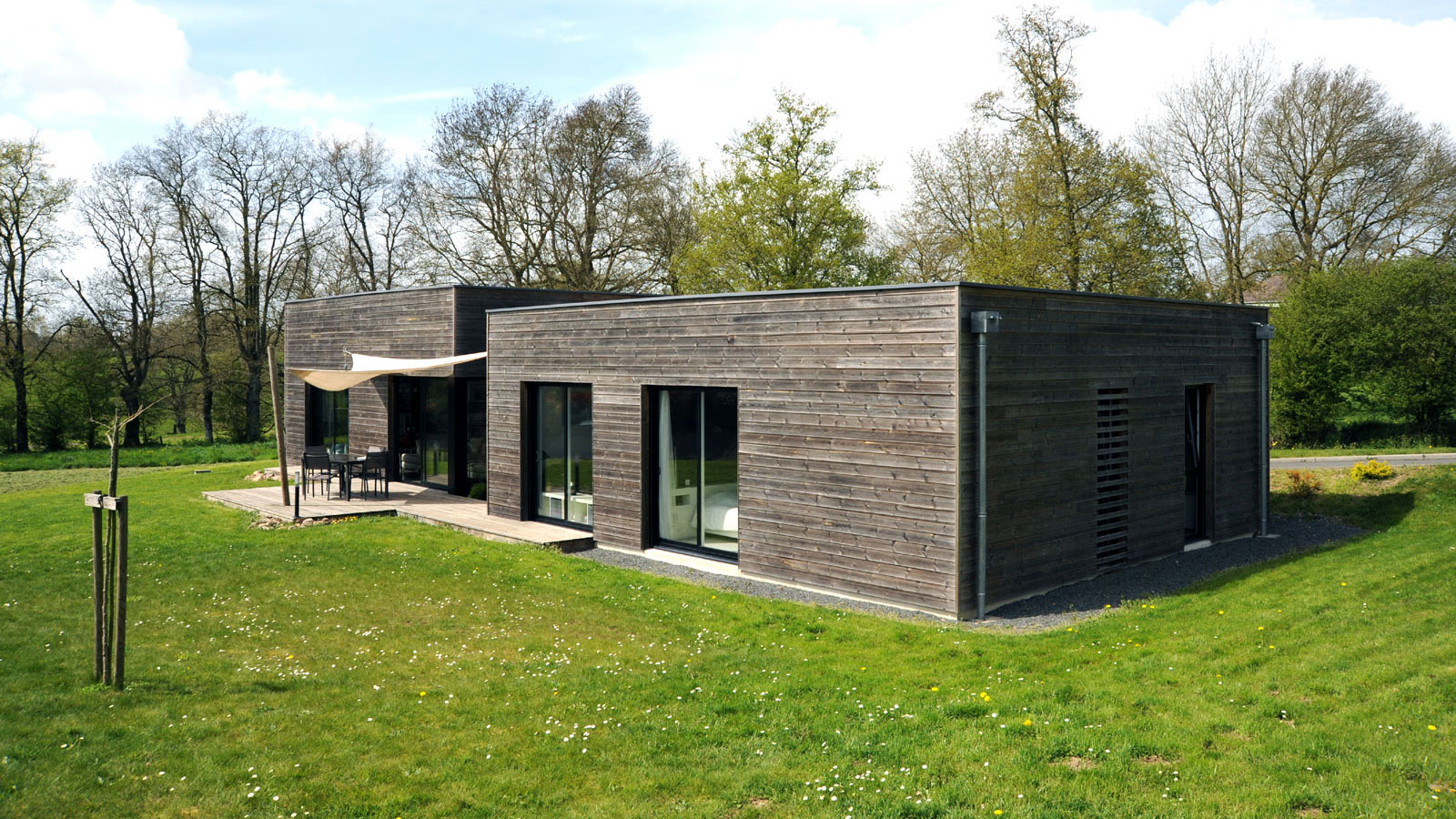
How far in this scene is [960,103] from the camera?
82.2 feet

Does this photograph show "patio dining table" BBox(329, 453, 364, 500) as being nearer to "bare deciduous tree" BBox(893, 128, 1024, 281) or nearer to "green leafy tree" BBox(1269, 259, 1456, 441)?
"bare deciduous tree" BBox(893, 128, 1024, 281)

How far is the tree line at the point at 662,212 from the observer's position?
23188 millimetres

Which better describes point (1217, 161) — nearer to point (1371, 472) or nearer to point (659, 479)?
point (1371, 472)

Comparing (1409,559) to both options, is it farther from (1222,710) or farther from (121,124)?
(121,124)

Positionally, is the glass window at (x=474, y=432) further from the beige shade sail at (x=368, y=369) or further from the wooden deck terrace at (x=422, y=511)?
the beige shade sail at (x=368, y=369)

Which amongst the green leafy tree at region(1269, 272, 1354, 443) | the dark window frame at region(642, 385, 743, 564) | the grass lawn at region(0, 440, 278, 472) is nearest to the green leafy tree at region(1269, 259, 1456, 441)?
the green leafy tree at region(1269, 272, 1354, 443)

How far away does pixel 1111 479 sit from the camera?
384 inches

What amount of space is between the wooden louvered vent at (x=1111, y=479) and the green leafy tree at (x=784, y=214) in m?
16.4

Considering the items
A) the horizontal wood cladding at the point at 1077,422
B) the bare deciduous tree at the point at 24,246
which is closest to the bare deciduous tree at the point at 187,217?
the bare deciduous tree at the point at 24,246

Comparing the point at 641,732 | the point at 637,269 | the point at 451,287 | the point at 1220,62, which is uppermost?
the point at 1220,62

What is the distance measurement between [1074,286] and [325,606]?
1990 cm

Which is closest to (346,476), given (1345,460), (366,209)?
(1345,460)

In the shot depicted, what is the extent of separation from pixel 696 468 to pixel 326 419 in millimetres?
11399

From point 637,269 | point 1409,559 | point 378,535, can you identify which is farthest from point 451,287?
point 637,269
